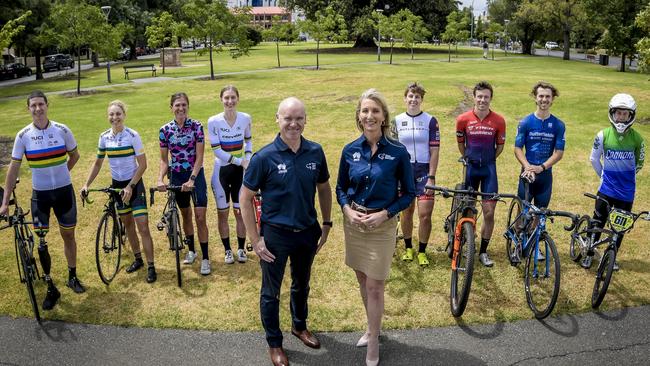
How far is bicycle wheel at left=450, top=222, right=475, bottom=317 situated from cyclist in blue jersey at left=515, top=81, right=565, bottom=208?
1396mm

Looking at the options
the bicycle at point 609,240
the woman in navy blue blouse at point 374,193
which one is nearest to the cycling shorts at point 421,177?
the bicycle at point 609,240

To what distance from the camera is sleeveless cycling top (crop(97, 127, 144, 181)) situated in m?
6.47

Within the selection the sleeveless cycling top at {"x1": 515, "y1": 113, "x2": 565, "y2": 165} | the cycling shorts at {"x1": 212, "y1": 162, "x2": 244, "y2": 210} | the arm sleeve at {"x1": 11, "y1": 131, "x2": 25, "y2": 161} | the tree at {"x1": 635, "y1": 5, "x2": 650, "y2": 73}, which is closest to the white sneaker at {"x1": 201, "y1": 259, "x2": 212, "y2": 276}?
the cycling shorts at {"x1": 212, "y1": 162, "x2": 244, "y2": 210}

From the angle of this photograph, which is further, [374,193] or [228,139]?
[228,139]

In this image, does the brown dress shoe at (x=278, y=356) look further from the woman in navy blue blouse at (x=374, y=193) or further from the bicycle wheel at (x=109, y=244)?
the bicycle wheel at (x=109, y=244)

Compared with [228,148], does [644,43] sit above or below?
above

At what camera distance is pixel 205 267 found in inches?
275

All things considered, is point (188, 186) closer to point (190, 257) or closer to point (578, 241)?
point (190, 257)

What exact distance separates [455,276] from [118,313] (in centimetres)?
398

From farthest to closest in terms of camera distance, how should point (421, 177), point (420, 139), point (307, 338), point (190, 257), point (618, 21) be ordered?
point (618, 21) < point (190, 257) < point (421, 177) < point (420, 139) < point (307, 338)

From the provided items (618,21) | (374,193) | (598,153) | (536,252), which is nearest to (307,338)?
(374,193)

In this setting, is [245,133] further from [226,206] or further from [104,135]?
[104,135]

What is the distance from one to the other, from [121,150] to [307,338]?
11.3 feet

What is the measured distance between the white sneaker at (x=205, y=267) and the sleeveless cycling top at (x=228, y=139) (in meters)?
1.40
